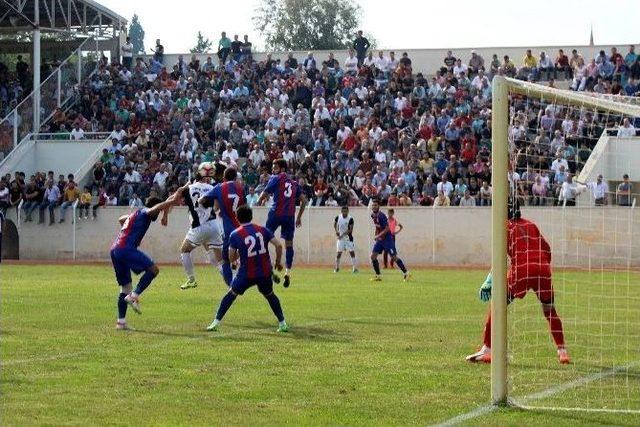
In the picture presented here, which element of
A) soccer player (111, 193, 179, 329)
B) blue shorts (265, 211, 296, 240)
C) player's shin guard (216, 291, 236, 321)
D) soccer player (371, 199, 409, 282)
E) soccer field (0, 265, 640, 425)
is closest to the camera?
soccer field (0, 265, 640, 425)

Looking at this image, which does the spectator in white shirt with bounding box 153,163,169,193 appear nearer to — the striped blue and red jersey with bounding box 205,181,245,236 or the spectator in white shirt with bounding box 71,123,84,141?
the spectator in white shirt with bounding box 71,123,84,141

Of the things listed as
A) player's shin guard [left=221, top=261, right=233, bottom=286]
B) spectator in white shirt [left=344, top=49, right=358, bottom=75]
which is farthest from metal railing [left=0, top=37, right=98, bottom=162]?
player's shin guard [left=221, top=261, right=233, bottom=286]

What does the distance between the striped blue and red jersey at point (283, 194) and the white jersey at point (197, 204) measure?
3.90 feet

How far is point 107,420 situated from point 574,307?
1381 centimetres

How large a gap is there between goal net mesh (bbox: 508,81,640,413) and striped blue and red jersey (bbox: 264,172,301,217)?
4.33 m

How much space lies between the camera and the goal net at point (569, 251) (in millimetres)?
10805

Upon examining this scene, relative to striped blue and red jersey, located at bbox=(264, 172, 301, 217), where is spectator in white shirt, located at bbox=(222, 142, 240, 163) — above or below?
above

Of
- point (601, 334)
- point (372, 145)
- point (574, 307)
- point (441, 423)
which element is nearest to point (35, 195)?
point (372, 145)

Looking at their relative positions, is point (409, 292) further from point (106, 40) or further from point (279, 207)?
point (106, 40)

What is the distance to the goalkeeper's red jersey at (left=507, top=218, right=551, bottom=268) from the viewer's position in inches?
521

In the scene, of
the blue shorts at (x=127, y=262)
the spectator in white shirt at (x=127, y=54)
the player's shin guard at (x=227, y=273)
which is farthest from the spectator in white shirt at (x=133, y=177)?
the blue shorts at (x=127, y=262)

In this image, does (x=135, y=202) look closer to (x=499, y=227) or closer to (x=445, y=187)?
(x=445, y=187)

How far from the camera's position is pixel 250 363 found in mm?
13227

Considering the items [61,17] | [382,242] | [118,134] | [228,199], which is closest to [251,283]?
[228,199]
